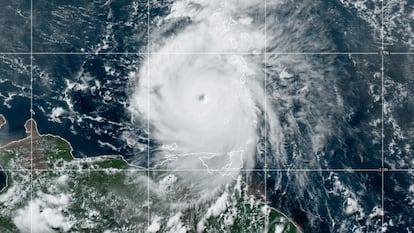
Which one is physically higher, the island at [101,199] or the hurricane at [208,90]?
the hurricane at [208,90]

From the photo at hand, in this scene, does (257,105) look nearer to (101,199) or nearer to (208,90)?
(208,90)

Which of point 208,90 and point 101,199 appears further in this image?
point 101,199

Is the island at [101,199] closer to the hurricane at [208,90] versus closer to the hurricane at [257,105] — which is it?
the hurricane at [257,105]

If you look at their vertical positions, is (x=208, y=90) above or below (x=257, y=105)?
above

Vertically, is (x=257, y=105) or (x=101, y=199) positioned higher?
(x=257, y=105)

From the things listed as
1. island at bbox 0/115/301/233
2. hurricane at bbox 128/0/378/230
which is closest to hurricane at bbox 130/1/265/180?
hurricane at bbox 128/0/378/230

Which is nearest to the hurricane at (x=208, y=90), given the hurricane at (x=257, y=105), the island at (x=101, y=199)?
the hurricane at (x=257, y=105)

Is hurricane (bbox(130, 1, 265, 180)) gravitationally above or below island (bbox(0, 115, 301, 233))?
above

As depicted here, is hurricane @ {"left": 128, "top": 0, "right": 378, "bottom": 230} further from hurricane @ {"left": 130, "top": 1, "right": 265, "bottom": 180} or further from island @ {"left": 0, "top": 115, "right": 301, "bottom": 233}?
island @ {"left": 0, "top": 115, "right": 301, "bottom": 233}

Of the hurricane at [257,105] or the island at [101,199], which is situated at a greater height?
the hurricane at [257,105]

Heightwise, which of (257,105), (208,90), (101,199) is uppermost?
(208,90)

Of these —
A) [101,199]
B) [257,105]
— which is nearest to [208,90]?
[257,105]
